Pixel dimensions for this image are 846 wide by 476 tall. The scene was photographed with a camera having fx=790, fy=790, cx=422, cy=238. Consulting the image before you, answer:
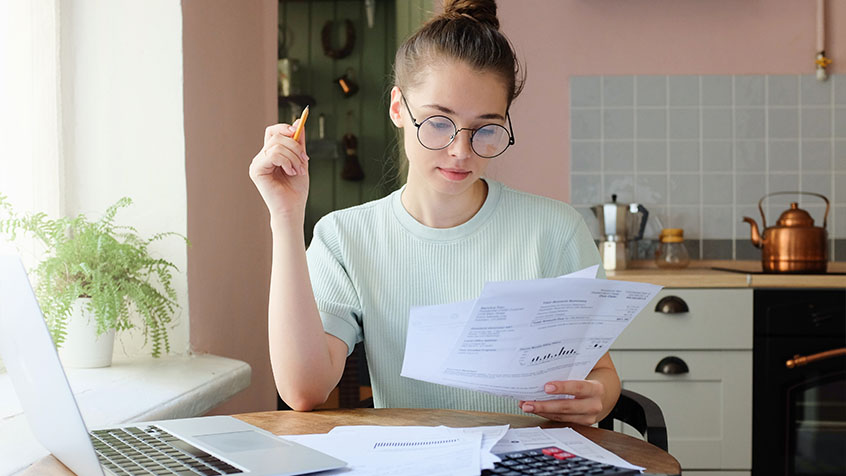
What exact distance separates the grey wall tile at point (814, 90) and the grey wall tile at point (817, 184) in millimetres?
288

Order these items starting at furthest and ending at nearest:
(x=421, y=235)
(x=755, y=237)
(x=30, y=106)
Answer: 1. (x=755, y=237)
2. (x=30, y=106)
3. (x=421, y=235)

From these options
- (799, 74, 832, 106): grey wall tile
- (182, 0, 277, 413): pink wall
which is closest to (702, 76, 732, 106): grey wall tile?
(799, 74, 832, 106): grey wall tile

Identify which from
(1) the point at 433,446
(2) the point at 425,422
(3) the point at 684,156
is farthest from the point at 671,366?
(1) the point at 433,446

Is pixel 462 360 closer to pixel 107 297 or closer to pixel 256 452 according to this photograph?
pixel 256 452

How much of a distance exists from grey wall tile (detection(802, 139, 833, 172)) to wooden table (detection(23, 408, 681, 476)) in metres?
2.51

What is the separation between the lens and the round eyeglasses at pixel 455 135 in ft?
4.16

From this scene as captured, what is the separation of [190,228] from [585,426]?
1149 mm

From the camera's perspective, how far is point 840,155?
3.15m

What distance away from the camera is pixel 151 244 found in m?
1.86

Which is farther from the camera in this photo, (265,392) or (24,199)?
(265,392)

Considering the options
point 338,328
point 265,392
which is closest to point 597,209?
point 265,392

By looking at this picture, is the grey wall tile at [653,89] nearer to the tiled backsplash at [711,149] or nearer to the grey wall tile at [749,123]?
the tiled backsplash at [711,149]

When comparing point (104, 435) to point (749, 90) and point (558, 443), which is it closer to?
point (558, 443)

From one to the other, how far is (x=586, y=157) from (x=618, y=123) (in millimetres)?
189
